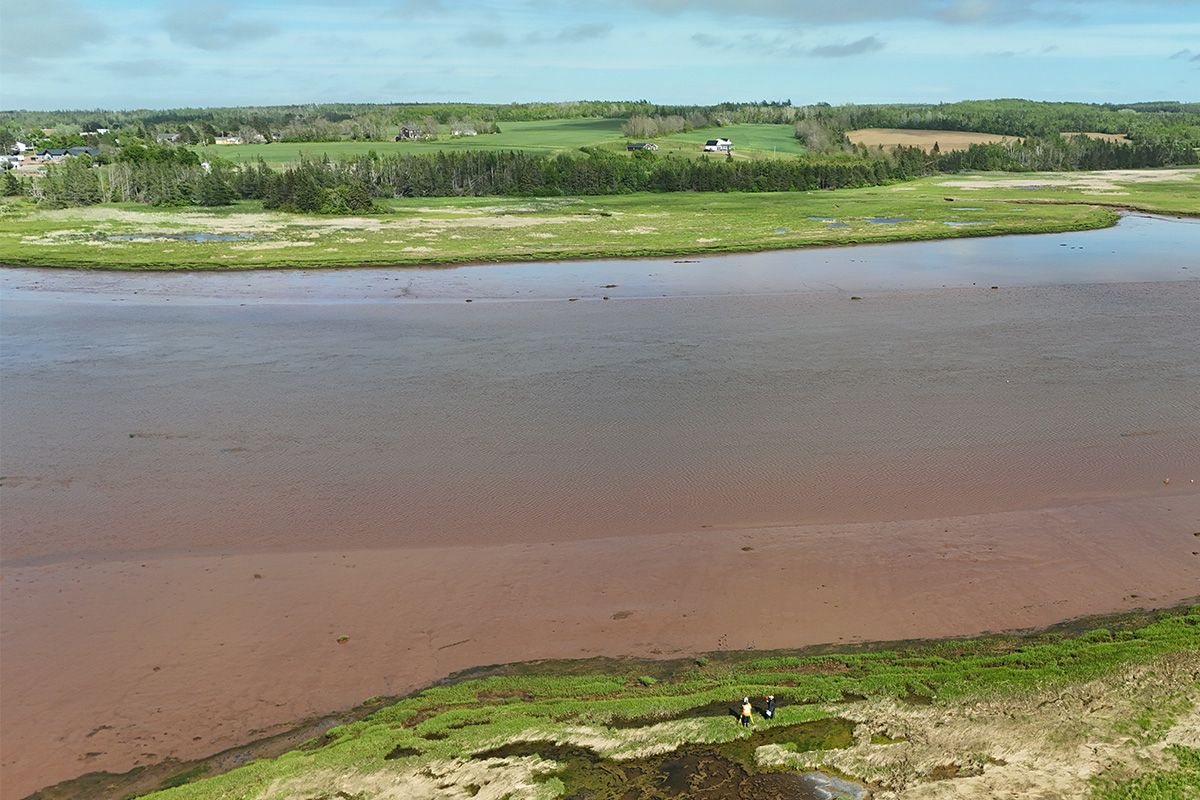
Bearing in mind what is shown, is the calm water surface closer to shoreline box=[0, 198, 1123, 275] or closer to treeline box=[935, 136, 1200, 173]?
shoreline box=[0, 198, 1123, 275]

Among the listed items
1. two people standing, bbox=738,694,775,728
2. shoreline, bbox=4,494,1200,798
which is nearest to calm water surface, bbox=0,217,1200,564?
shoreline, bbox=4,494,1200,798

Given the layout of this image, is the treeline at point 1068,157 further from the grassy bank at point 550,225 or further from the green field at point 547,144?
the grassy bank at point 550,225

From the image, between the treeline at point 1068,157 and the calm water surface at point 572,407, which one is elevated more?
the treeline at point 1068,157

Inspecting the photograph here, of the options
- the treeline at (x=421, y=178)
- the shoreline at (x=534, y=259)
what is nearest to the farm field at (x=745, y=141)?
the treeline at (x=421, y=178)

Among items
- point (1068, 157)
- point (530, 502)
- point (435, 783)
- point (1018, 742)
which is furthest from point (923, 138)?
point (435, 783)

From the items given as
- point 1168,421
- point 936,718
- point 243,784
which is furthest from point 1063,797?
point 1168,421

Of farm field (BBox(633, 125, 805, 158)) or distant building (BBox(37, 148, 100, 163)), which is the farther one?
distant building (BBox(37, 148, 100, 163))
